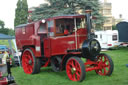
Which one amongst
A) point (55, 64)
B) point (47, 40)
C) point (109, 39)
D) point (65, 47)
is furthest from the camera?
point (109, 39)

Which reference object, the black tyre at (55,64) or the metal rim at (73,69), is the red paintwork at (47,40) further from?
the metal rim at (73,69)

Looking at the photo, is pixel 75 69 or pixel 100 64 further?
pixel 100 64

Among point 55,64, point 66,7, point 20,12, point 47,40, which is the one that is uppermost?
point 20,12

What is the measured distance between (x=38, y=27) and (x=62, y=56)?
5.07ft

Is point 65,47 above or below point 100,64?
above

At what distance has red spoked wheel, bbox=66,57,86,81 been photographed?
5.74m

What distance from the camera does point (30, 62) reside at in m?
7.83

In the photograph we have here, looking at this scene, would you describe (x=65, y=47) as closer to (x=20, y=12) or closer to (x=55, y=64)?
(x=55, y=64)

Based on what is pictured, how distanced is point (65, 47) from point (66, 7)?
1686 centimetres

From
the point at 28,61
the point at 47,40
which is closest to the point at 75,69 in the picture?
the point at 47,40

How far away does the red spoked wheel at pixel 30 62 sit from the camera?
24.8 ft

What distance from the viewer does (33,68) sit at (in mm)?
7578

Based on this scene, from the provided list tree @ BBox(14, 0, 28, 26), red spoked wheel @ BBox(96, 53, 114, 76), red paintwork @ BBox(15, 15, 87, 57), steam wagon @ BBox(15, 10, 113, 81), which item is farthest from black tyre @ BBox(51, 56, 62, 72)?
tree @ BBox(14, 0, 28, 26)

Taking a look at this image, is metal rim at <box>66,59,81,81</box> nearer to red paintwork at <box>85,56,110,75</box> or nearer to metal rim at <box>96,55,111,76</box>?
red paintwork at <box>85,56,110,75</box>
